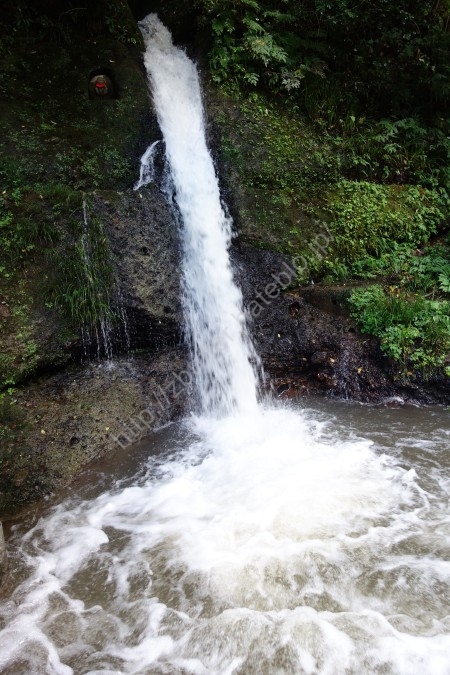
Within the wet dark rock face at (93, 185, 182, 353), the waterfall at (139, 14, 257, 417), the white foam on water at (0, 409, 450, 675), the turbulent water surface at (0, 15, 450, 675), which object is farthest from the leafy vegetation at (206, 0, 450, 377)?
the white foam on water at (0, 409, 450, 675)

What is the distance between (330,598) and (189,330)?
4.04 metres

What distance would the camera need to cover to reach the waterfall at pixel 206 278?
635 centimetres

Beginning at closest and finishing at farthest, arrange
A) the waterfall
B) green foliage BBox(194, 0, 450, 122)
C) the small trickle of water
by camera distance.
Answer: the small trickle of water → the waterfall → green foliage BBox(194, 0, 450, 122)

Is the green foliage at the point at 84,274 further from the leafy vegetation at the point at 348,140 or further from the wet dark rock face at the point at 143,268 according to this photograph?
the leafy vegetation at the point at 348,140

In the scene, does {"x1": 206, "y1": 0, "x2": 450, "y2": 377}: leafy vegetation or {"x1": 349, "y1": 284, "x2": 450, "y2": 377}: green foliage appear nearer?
{"x1": 349, "y1": 284, "x2": 450, "y2": 377}: green foliage

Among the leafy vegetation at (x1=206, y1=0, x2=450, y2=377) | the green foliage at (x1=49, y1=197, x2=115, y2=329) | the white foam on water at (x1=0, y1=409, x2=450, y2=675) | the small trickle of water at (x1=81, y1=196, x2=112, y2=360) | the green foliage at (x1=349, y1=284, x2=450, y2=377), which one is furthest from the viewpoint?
the leafy vegetation at (x1=206, y1=0, x2=450, y2=377)

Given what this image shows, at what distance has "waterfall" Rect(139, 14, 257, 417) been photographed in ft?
20.8

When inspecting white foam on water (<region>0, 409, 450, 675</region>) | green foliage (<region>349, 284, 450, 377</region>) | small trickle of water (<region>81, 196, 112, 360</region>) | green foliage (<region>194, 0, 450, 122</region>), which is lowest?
white foam on water (<region>0, 409, 450, 675</region>)

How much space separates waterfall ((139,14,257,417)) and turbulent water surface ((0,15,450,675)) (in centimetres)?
47

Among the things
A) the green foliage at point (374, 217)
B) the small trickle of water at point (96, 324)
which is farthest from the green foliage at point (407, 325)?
the small trickle of water at point (96, 324)

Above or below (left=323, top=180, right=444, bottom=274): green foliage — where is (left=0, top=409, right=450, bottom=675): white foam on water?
below

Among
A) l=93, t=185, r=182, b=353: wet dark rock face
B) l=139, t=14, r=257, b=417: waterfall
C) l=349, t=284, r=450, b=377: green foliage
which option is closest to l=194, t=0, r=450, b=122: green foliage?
l=139, t=14, r=257, b=417: waterfall

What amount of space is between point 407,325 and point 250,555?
4027 mm

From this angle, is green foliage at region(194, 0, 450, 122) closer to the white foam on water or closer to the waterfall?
the waterfall
